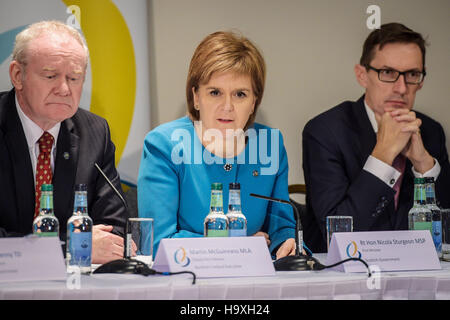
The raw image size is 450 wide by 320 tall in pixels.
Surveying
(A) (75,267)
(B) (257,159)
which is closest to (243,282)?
(A) (75,267)

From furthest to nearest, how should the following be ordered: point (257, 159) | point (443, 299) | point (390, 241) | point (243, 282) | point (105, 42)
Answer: point (105, 42), point (257, 159), point (390, 241), point (443, 299), point (243, 282)

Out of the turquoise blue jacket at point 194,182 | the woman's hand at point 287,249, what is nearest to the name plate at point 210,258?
the woman's hand at point 287,249

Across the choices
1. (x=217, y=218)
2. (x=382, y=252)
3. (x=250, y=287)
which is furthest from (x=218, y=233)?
(x=382, y=252)

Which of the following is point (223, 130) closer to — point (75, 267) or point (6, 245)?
point (75, 267)

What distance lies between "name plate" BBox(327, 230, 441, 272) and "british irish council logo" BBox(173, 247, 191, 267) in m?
0.43

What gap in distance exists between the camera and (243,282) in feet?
4.52

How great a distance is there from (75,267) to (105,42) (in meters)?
1.55

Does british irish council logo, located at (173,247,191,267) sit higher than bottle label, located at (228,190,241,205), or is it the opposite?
bottle label, located at (228,190,241,205)

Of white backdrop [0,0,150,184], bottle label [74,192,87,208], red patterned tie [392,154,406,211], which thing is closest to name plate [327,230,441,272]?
bottle label [74,192,87,208]

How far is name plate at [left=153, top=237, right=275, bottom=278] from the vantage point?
1.47m

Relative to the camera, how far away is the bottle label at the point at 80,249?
5.05 feet

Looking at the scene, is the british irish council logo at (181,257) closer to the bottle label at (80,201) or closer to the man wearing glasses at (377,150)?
the bottle label at (80,201)

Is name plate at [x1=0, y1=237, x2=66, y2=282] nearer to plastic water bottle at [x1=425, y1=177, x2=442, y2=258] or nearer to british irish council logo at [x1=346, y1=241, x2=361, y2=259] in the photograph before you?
british irish council logo at [x1=346, y1=241, x2=361, y2=259]
